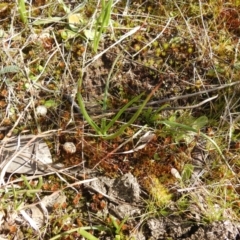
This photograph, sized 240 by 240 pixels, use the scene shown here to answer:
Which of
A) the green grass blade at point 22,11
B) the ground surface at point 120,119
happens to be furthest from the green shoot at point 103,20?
the green grass blade at point 22,11

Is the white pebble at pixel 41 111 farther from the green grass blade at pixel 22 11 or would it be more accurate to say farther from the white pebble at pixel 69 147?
the green grass blade at pixel 22 11

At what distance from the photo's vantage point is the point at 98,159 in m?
2.57

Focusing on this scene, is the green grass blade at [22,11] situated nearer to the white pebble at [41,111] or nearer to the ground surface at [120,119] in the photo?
the ground surface at [120,119]

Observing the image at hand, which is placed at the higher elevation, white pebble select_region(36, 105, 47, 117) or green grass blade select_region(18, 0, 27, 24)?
green grass blade select_region(18, 0, 27, 24)

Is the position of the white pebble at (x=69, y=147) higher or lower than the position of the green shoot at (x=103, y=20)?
lower

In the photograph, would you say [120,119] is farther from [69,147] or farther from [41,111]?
[41,111]

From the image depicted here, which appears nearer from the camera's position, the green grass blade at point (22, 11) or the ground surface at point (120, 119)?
the ground surface at point (120, 119)

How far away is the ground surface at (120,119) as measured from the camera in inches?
96.8

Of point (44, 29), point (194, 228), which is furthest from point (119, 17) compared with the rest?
point (194, 228)

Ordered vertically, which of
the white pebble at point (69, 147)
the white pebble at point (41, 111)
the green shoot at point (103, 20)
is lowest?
the white pebble at point (69, 147)

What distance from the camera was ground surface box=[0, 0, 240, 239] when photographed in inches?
96.8

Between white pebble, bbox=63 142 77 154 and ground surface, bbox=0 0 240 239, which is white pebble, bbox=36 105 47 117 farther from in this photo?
white pebble, bbox=63 142 77 154

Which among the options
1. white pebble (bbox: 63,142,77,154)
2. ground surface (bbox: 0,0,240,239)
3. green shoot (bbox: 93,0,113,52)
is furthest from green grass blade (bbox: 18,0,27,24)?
white pebble (bbox: 63,142,77,154)

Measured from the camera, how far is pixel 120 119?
265 cm
